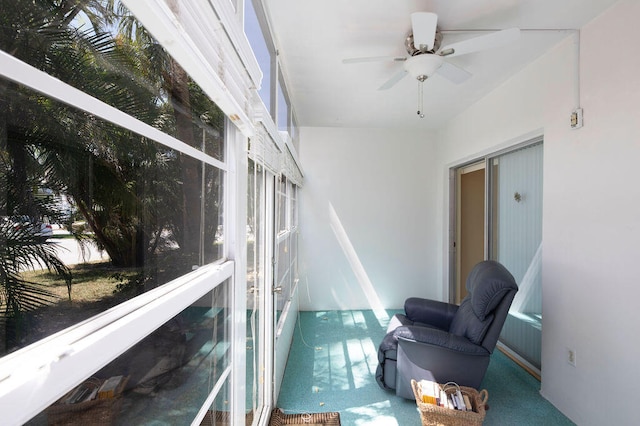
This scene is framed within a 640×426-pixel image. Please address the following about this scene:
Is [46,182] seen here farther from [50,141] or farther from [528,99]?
[528,99]

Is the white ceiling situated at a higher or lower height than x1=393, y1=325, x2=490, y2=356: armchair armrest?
higher

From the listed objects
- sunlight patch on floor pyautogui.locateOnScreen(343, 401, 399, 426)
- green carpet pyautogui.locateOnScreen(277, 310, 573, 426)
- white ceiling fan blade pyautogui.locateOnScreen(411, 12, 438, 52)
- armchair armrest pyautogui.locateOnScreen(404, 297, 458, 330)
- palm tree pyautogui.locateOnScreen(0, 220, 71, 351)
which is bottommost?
sunlight patch on floor pyautogui.locateOnScreen(343, 401, 399, 426)

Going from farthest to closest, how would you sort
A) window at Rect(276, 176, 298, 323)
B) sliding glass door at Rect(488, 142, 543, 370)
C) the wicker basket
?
→ sliding glass door at Rect(488, 142, 543, 370)
window at Rect(276, 176, 298, 323)
the wicker basket

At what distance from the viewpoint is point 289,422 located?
1.95m

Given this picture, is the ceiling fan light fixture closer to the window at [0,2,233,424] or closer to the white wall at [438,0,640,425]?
the white wall at [438,0,640,425]

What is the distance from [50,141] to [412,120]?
4.00 m

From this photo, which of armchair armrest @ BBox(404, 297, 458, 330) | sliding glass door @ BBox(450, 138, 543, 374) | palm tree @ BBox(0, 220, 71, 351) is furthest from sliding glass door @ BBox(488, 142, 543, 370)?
palm tree @ BBox(0, 220, 71, 351)

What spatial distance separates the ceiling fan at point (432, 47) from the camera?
1626 millimetres

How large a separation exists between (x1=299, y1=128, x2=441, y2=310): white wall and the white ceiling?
0.92 m

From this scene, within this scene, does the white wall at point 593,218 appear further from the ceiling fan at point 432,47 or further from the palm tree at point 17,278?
the palm tree at point 17,278

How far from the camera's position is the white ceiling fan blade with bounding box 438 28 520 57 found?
1611mm

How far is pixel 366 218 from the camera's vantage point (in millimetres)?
4254

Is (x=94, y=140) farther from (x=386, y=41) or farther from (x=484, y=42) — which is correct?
(x=386, y=41)

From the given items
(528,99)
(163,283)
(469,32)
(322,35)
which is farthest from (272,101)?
(528,99)
